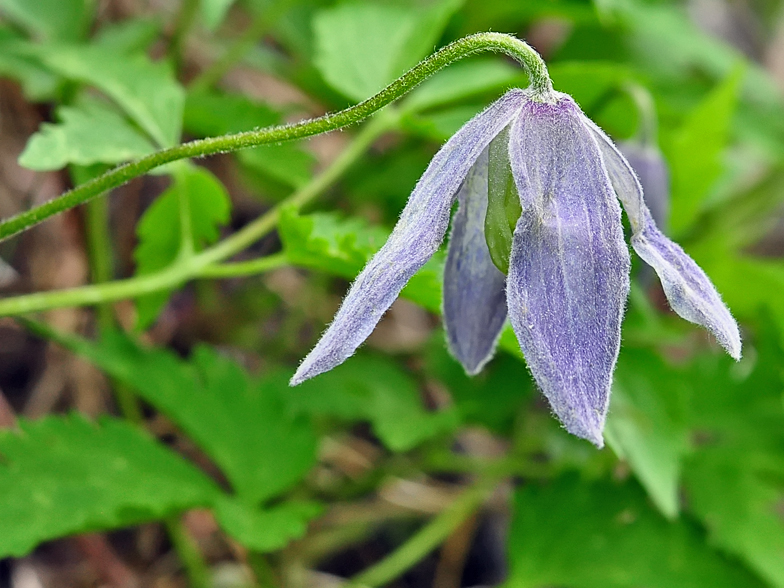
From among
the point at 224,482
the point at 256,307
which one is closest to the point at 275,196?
the point at 256,307

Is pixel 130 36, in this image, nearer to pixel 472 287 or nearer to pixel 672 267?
pixel 472 287

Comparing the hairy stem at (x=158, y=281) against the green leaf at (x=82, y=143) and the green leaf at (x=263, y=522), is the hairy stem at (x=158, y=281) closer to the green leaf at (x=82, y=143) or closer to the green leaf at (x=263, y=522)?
the green leaf at (x=82, y=143)

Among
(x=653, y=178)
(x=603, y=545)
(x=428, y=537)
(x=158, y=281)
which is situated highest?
(x=158, y=281)

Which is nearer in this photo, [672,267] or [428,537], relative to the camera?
[672,267]

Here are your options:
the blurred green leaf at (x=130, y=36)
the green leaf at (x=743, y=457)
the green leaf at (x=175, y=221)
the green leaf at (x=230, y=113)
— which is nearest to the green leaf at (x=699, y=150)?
the green leaf at (x=743, y=457)

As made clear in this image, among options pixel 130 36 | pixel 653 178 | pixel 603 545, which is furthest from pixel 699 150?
pixel 130 36

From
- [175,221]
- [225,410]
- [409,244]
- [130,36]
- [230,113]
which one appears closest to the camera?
[409,244]

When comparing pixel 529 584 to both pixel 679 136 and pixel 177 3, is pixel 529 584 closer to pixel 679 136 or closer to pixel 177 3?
pixel 679 136

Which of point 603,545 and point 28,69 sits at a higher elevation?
point 28,69
